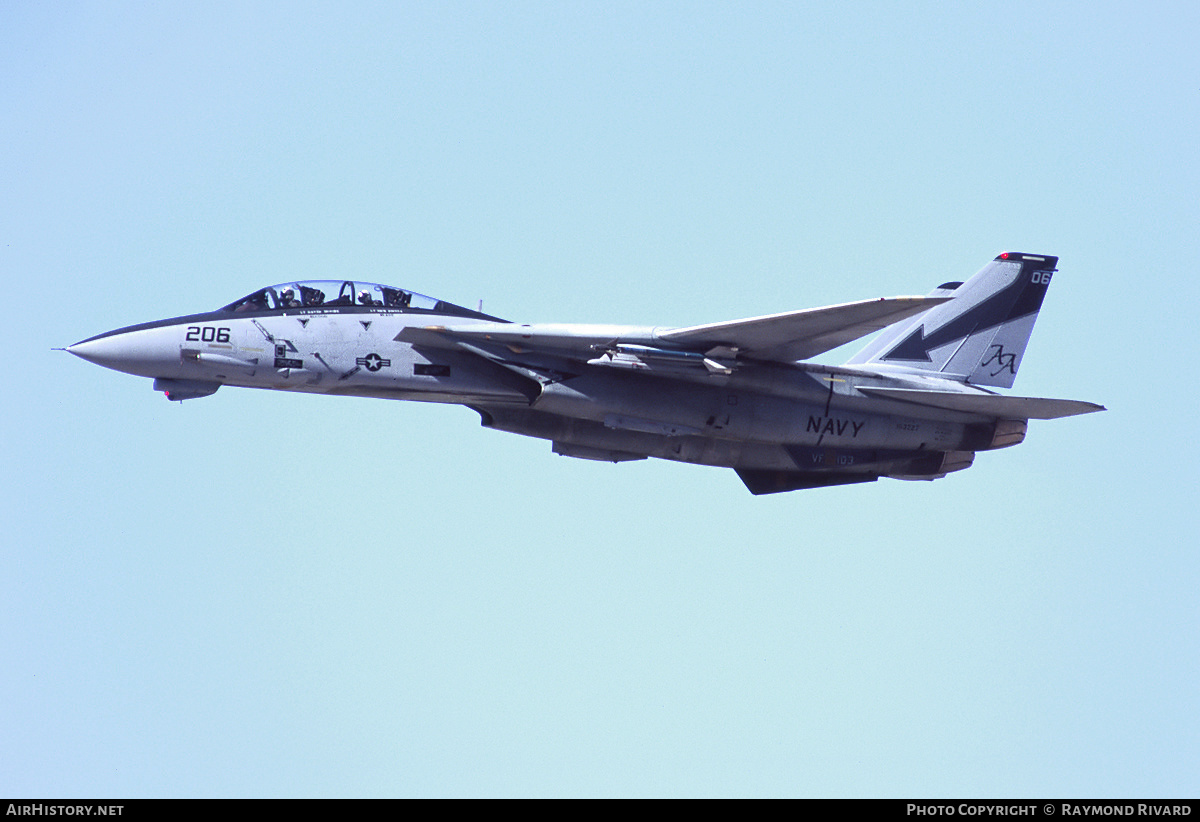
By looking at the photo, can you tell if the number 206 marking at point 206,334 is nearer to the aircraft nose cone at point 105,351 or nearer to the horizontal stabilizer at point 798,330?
the aircraft nose cone at point 105,351

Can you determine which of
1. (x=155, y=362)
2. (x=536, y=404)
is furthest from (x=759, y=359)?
(x=155, y=362)

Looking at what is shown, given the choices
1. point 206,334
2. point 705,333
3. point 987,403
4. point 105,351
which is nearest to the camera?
point 105,351

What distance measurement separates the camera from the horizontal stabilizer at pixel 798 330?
675 inches

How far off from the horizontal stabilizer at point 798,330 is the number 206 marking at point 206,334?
5.59 m

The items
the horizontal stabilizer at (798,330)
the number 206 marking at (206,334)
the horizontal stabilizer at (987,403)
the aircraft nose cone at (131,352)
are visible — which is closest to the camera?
the horizontal stabilizer at (798,330)

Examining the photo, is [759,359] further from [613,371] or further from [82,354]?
[82,354]

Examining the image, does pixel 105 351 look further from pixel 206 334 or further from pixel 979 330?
pixel 979 330

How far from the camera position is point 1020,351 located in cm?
2114

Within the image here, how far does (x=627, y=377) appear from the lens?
18469 millimetres

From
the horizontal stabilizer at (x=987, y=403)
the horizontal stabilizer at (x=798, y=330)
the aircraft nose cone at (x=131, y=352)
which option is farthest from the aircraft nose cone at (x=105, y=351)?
the horizontal stabilizer at (x=987, y=403)

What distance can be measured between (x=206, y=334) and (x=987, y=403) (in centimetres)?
1081

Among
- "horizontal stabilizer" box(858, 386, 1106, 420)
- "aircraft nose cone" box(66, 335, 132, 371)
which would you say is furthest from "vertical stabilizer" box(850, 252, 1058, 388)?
"aircraft nose cone" box(66, 335, 132, 371)

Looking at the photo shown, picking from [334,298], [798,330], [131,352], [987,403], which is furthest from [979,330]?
[131,352]
